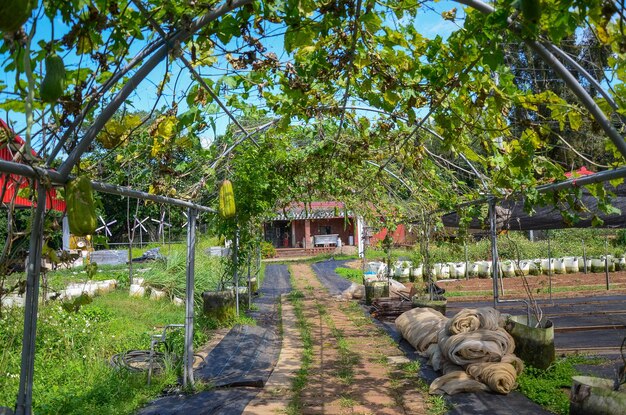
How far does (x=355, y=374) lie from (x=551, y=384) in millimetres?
2334

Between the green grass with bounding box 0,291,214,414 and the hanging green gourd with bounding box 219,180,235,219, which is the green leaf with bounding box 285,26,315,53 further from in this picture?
the green grass with bounding box 0,291,214,414

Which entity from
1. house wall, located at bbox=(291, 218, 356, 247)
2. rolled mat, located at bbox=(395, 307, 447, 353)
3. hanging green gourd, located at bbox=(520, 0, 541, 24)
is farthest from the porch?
hanging green gourd, located at bbox=(520, 0, 541, 24)

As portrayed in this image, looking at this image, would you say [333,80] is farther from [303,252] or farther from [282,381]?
[303,252]

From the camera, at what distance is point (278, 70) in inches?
197

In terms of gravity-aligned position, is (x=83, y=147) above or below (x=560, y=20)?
below

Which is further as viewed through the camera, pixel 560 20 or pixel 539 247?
pixel 539 247

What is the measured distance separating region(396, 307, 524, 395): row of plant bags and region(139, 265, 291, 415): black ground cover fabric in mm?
2105

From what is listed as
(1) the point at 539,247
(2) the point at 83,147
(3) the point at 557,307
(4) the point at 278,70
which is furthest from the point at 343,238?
(2) the point at 83,147

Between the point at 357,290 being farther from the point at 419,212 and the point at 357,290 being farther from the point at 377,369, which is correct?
the point at 377,369

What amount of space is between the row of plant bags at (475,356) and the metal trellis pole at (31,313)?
4519 millimetres

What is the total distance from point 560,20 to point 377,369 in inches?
219

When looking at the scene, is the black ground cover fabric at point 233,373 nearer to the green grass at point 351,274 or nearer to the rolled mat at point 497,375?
the rolled mat at point 497,375

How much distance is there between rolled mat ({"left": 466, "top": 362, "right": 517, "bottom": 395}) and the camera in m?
5.65

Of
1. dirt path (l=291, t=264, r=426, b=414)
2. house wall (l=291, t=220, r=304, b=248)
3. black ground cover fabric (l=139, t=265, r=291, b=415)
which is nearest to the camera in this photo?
black ground cover fabric (l=139, t=265, r=291, b=415)
